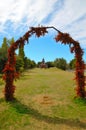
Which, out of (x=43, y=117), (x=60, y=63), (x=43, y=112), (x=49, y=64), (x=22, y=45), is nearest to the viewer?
(x=43, y=117)

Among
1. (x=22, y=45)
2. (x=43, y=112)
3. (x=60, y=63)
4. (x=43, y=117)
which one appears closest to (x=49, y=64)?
(x=60, y=63)

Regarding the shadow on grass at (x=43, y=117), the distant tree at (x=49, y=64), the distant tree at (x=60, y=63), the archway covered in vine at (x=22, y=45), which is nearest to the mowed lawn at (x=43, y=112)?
the shadow on grass at (x=43, y=117)

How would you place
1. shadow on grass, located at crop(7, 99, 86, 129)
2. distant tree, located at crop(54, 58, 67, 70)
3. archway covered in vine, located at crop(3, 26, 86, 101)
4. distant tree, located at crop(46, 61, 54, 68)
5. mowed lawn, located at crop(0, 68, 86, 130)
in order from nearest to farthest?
mowed lawn, located at crop(0, 68, 86, 130) < shadow on grass, located at crop(7, 99, 86, 129) < archway covered in vine, located at crop(3, 26, 86, 101) < distant tree, located at crop(54, 58, 67, 70) < distant tree, located at crop(46, 61, 54, 68)

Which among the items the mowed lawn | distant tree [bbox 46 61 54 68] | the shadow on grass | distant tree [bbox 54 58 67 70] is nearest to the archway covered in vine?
the mowed lawn

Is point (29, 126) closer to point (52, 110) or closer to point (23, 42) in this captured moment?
point (52, 110)

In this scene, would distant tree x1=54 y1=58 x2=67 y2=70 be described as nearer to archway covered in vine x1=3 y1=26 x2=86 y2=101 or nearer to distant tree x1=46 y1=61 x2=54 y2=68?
distant tree x1=46 y1=61 x2=54 y2=68

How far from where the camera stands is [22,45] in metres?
17.7

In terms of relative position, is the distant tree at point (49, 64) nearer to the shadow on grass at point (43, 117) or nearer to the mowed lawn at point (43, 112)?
the mowed lawn at point (43, 112)

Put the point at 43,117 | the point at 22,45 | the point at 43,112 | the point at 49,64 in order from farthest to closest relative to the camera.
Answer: the point at 49,64, the point at 22,45, the point at 43,112, the point at 43,117

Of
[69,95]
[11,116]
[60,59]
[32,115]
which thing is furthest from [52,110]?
[60,59]

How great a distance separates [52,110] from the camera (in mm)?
15320

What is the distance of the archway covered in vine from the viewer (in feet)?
56.7

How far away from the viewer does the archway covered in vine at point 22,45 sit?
1730 cm

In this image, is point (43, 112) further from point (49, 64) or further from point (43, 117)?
point (49, 64)
